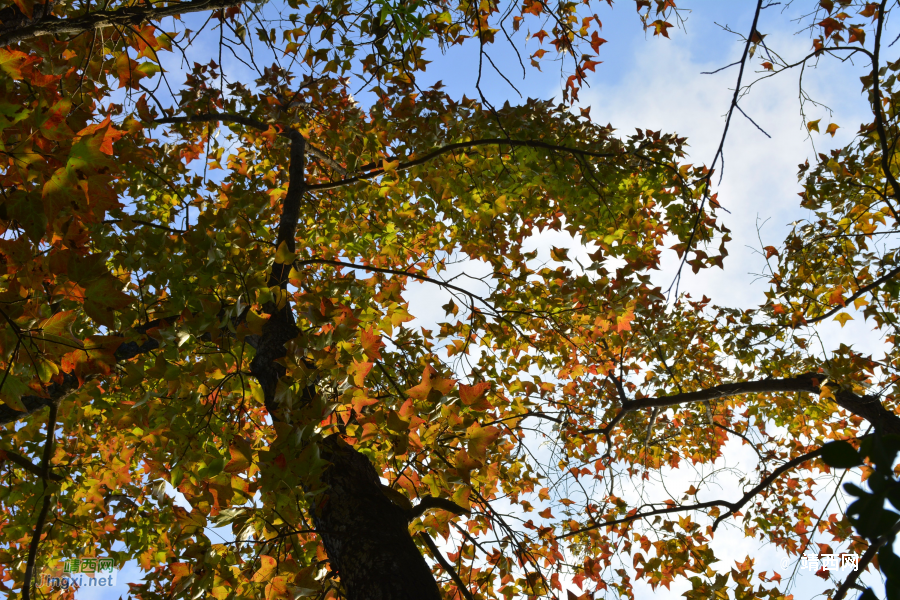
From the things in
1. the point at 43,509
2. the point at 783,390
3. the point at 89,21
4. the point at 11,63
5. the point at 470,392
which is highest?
the point at 89,21

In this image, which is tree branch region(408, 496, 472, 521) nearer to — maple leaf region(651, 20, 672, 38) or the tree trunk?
the tree trunk

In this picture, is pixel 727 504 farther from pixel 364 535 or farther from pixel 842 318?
pixel 364 535

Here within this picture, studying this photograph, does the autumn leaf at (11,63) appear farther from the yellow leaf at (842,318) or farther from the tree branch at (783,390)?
the yellow leaf at (842,318)

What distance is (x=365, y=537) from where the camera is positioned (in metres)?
1.83

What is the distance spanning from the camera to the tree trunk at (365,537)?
5.46 ft

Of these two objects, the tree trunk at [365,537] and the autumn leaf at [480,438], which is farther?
the autumn leaf at [480,438]

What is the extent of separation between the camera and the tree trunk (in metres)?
1.66

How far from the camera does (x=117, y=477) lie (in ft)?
11.9

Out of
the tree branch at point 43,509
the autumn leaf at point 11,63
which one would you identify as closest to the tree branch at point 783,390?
the tree branch at point 43,509

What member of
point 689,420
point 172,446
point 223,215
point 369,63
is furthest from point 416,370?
point 689,420

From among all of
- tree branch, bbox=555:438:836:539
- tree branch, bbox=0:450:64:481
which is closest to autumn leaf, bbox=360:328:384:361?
tree branch, bbox=0:450:64:481

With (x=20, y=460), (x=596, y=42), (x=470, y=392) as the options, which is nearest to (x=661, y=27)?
(x=596, y=42)

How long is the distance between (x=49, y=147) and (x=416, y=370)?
264cm

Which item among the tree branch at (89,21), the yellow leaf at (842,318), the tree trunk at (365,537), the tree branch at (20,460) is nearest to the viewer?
the tree branch at (89,21)
